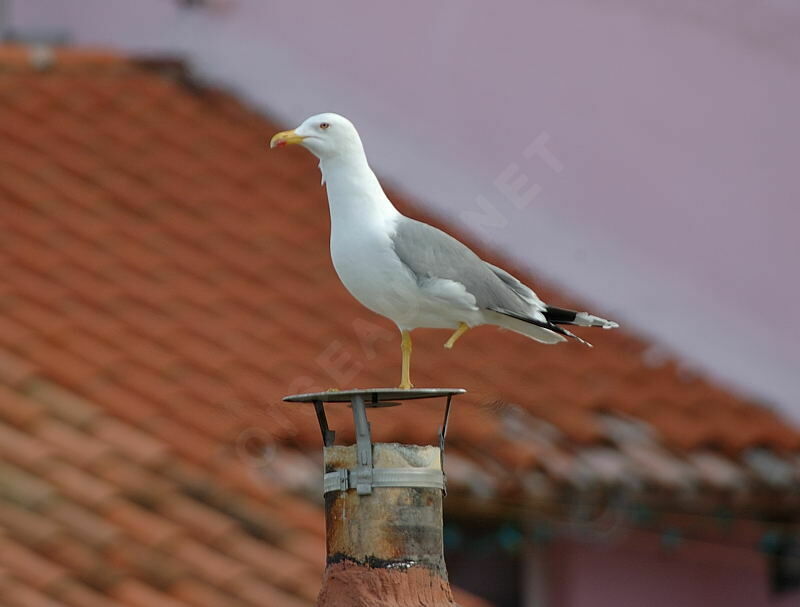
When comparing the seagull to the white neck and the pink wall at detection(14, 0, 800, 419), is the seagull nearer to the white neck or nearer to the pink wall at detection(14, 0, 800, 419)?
the white neck

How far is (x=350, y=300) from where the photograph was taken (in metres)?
5.66

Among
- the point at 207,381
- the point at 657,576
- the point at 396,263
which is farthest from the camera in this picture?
the point at 657,576

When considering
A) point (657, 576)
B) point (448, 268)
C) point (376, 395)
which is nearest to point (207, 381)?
point (657, 576)

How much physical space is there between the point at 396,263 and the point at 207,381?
246 centimetres

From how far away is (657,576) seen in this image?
533cm

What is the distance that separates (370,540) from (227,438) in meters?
2.26

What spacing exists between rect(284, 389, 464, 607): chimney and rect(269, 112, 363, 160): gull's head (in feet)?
1.25

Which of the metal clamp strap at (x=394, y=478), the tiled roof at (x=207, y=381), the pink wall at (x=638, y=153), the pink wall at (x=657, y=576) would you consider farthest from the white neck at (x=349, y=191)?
the pink wall at (x=638, y=153)

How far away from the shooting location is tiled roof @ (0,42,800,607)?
4203mm

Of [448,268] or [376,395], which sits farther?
[448,268]

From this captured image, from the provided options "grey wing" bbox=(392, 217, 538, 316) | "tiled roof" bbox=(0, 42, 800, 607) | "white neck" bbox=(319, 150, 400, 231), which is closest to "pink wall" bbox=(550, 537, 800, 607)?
"tiled roof" bbox=(0, 42, 800, 607)

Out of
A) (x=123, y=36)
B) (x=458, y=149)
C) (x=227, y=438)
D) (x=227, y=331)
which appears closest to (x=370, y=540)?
(x=227, y=438)

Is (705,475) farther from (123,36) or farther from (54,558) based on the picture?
(123,36)

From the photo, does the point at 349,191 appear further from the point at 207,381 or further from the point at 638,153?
the point at 638,153
